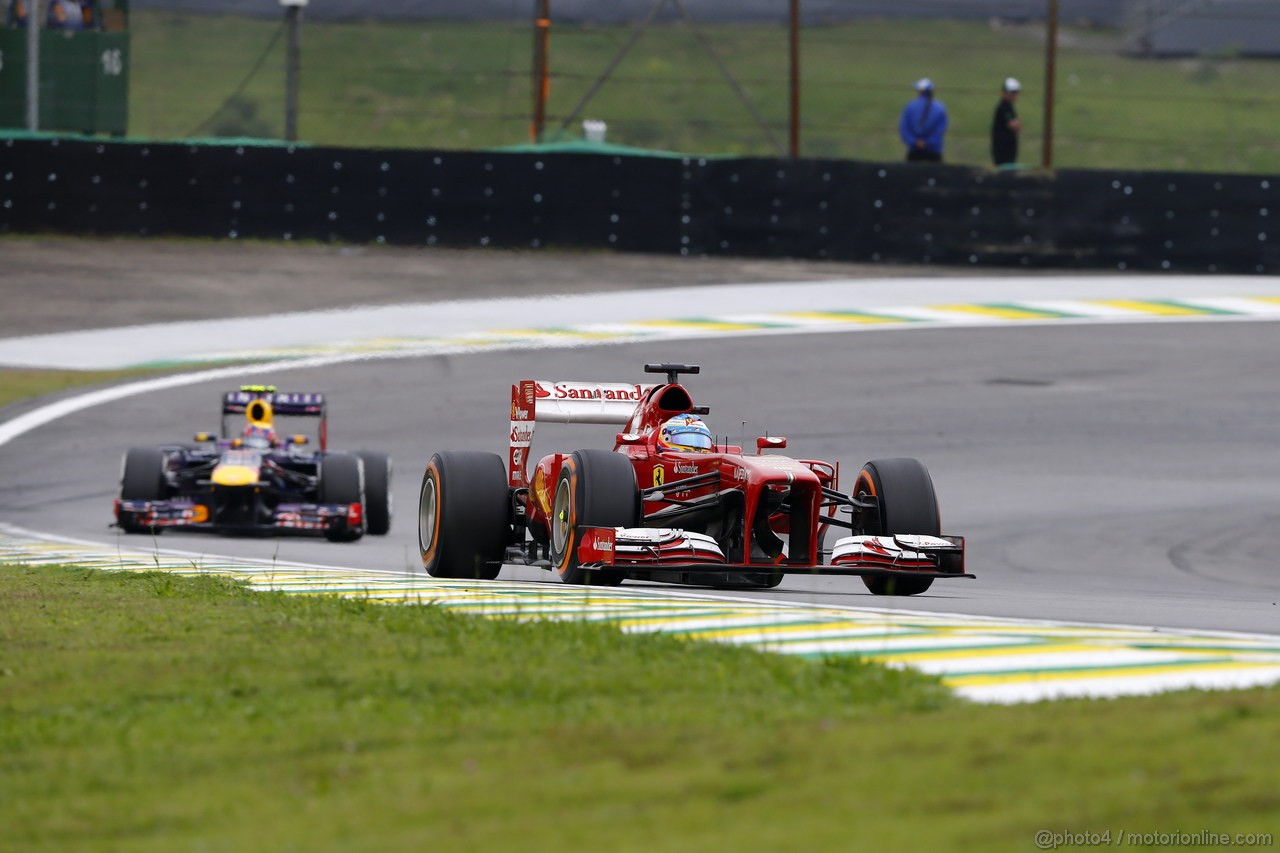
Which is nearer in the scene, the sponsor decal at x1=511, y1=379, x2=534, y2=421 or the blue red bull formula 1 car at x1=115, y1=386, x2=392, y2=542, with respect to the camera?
the sponsor decal at x1=511, y1=379, x2=534, y2=421

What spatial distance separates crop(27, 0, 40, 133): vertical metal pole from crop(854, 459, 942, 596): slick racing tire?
792 inches

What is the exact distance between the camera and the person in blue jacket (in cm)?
2838

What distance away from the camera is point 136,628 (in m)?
8.05

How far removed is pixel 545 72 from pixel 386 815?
81.1 feet

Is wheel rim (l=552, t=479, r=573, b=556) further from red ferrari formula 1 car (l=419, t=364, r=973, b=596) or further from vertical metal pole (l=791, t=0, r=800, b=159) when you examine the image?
vertical metal pole (l=791, t=0, r=800, b=159)

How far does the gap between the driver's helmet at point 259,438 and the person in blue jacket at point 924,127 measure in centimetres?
1411

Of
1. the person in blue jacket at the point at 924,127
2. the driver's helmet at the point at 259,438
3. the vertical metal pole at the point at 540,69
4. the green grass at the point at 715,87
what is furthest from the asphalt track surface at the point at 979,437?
the green grass at the point at 715,87

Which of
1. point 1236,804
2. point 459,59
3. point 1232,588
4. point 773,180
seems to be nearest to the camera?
point 1236,804

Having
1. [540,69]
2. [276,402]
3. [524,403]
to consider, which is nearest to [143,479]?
[276,402]

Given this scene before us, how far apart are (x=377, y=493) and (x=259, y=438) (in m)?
1.16

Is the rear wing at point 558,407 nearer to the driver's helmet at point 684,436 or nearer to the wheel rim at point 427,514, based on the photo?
the wheel rim at point 427,514

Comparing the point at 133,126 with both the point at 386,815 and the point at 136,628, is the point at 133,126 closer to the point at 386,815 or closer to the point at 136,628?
the point at 136,628

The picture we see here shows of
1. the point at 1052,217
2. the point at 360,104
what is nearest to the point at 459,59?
the point at 360,104

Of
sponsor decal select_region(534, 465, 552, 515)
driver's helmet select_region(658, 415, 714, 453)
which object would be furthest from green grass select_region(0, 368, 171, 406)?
driver's helmet select_region(658, 415, 714, 453)
